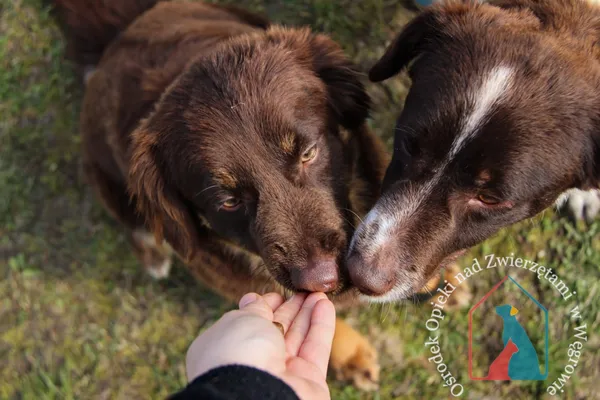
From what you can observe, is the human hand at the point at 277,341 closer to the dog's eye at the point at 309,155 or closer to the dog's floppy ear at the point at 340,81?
the dog's eye at the point at 309,155

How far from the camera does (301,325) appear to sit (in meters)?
2.34

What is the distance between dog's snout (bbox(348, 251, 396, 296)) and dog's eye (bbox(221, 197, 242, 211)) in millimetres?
609

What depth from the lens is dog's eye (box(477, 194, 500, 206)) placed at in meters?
2.20

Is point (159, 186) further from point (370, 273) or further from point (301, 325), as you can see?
point (370, 273)

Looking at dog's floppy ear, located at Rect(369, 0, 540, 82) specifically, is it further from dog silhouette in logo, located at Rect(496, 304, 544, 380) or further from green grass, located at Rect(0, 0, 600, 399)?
dog silhouette in logo, located at Rect(496, 304, 544, 380)

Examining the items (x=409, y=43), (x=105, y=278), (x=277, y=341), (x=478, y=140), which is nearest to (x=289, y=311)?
(x=277, y=341)

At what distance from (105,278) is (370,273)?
266 centimetres

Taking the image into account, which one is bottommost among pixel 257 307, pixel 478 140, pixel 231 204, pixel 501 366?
pixel 501 366

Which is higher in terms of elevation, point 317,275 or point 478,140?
point 478,140

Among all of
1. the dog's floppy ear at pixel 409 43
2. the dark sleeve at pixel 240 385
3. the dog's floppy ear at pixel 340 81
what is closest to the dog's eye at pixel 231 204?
the dog's floppy ear at pixel 340 81

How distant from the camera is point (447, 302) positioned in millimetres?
3473

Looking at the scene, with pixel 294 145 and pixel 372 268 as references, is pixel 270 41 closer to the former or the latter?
pixel 294 145

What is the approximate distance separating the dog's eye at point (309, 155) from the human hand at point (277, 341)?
2.09ft

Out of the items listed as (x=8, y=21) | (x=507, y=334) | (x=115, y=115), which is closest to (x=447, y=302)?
(x=507, y=334)
